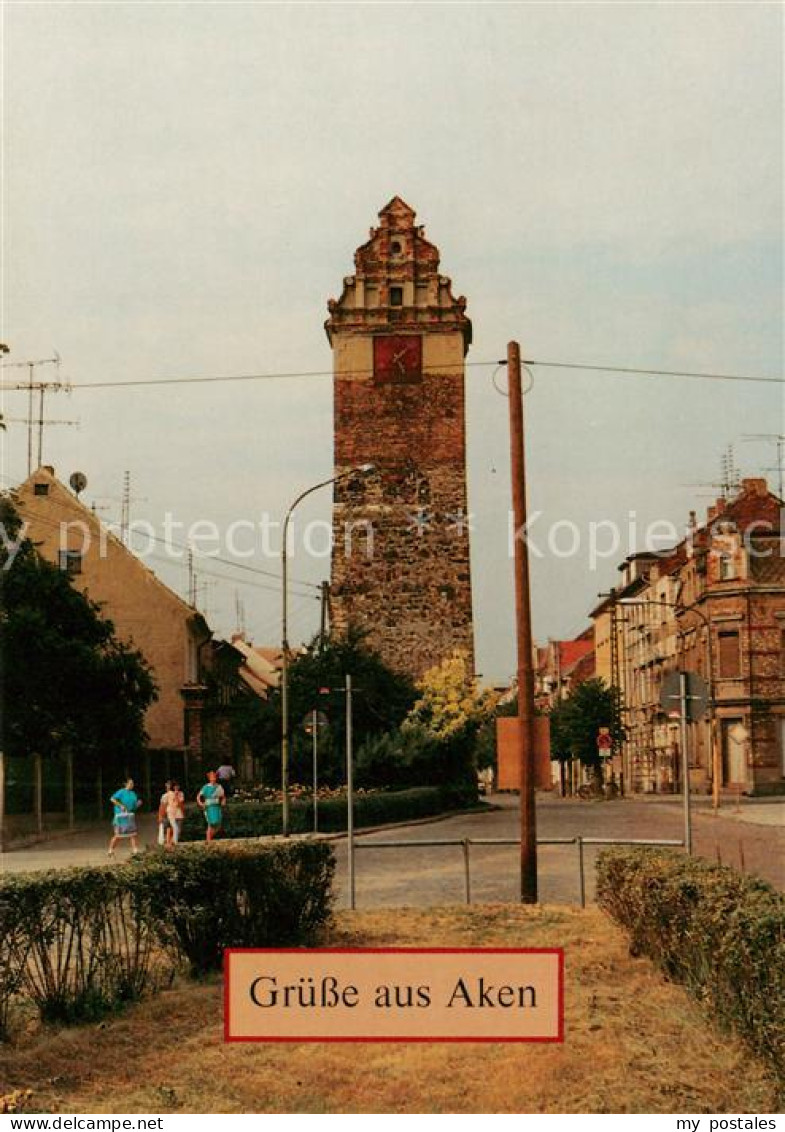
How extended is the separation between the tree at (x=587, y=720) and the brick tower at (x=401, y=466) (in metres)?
24.7

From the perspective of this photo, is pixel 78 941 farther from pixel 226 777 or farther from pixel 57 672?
pixel 226 777

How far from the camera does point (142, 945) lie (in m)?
11.8

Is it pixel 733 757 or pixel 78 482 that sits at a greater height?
pixel 78 482

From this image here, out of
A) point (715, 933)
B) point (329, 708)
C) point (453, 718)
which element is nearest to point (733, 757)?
point (453, 718)

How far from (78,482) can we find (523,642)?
44839mm

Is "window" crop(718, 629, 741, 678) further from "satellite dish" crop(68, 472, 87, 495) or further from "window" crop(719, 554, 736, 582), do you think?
"satellite dish" crop(68, 472, 87, 495)

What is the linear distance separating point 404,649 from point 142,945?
156 ft

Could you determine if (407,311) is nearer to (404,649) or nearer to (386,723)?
(404,649)

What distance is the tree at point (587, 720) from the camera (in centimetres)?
8225

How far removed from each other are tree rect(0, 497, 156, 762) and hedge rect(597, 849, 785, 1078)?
80.8ft

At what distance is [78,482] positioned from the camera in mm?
60781

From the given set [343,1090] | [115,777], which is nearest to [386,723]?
[115,777]

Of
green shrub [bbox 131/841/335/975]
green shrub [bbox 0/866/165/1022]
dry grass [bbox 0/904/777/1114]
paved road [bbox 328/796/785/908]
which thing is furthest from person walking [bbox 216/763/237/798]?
dry grass [bbox 0/904/777/1114]

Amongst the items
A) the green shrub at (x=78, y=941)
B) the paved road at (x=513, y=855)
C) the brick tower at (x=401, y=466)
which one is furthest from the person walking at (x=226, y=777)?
the green shrub at (x=78, y=941)
